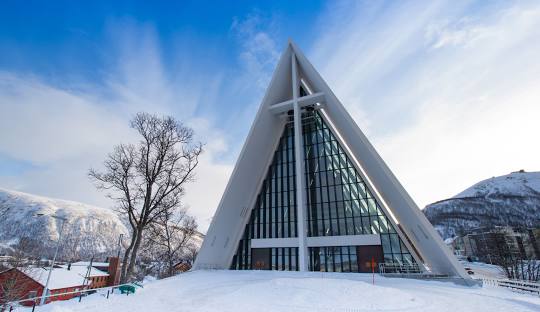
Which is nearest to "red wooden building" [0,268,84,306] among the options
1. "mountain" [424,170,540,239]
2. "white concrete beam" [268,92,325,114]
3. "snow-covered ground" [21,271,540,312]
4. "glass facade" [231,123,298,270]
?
"glass facade" [231,123,298,270]

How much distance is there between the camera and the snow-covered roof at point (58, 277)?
2477cm

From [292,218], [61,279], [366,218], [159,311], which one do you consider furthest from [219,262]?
[61,279]

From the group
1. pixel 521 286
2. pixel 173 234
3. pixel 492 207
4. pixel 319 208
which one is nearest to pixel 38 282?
pixel 173 234

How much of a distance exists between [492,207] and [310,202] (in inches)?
5467

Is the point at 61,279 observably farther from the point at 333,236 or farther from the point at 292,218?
the point at 333,236

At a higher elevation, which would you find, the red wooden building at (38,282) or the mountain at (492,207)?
the mountain at (492,207)

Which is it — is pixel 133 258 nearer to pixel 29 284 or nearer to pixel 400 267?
pixel 400 267

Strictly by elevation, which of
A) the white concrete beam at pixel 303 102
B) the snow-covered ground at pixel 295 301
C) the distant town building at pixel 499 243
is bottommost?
the snow-covered ground at pixel 295 301

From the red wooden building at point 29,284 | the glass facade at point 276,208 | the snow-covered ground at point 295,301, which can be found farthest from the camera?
Answer: the glass facade at point 276,208

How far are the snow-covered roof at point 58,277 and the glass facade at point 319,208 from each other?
17371 mm

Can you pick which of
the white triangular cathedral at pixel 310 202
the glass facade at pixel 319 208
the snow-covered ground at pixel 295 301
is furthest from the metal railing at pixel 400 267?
the snow-covered ground at pixel 295 301

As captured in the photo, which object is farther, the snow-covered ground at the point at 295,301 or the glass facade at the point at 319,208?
the glass facade at the point at 319,208

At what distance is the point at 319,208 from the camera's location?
2412 centimetres

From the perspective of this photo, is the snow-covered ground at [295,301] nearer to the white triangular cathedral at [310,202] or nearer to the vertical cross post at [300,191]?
the vertical cross post at [300,191]
